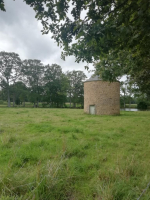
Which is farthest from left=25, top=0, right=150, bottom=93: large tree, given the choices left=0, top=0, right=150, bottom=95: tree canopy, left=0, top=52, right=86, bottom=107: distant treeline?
left=0, top=52, right=86, bottom=107: distant treeline

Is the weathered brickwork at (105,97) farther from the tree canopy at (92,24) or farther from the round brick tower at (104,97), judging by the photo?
the tree canopy at (92,24)

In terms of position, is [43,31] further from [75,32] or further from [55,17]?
[75,32]

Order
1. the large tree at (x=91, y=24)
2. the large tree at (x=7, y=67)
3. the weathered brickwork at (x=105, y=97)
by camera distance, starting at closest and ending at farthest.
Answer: the large tree at (x=91, y=24) → the weathered brickwork at (x=105, y=97) → the large tree at (x=7, y=67)

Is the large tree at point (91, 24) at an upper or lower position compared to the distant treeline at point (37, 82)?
lower

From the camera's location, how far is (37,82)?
46.7m

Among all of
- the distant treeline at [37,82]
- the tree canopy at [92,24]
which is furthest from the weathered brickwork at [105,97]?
the distant treeline at [37,82]

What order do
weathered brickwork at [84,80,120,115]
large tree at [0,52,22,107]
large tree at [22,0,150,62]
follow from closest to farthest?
large tree at [22,0,150,62] → weathered brickwork at [84,80,120,115] → large tree at [0,52,22,107]

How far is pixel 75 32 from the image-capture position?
3416mm

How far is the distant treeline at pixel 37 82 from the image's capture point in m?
40.6

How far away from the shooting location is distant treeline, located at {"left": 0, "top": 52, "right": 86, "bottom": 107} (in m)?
40.6

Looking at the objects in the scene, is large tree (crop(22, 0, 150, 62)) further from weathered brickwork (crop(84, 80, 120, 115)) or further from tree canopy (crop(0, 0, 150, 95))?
weathered brickwork (crop(84, 80, 120, 115))

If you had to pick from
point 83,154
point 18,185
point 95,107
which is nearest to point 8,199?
point 18,185

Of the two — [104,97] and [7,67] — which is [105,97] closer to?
[104,97]

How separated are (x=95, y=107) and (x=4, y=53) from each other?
3349 centimetres
